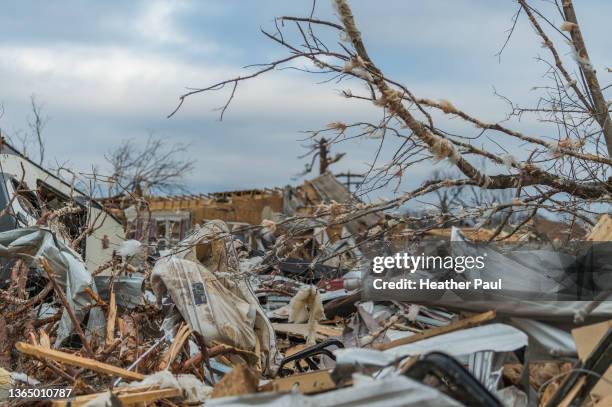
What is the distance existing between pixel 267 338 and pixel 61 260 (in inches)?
76.8

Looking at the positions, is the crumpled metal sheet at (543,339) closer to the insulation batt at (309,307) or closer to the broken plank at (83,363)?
the broken plank at (83,363)

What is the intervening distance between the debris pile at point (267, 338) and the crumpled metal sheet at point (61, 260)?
0.5 inches

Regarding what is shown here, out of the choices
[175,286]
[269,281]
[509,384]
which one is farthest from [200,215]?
[509,384]

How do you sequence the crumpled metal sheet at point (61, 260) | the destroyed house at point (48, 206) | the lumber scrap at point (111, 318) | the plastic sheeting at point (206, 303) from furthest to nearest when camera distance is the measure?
the destroyed house at point (48, 206) → the crumpled metal sheet at point (61, 260) → the lumber scrap at point (111, 318) → the plastic sheeting at point (206, 303)

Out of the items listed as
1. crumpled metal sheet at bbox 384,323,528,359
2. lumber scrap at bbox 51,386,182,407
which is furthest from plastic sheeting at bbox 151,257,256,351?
crumpled metal sheet at bbox 384,323,528,359

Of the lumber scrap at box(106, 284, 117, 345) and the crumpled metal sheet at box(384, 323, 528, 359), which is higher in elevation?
the crumpled metal sheet at box(384, 323, 528, 359)

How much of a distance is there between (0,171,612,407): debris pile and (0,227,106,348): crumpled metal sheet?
1cm

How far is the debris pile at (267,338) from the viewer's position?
3174 millimetres

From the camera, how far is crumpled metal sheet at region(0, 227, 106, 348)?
246 inches

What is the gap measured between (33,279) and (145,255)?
111 centimetres

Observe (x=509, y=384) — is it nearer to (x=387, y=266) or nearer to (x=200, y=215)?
(x=387, y=266)
